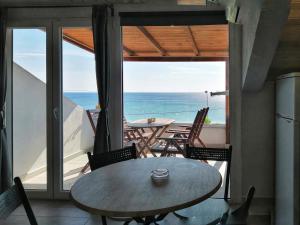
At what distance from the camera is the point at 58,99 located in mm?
3617

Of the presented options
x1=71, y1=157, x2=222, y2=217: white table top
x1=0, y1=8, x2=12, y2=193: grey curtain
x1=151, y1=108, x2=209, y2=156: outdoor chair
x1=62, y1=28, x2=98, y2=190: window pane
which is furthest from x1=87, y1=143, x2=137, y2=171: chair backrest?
x1=0, y1=8, x2=12, y2=193: grey curtain

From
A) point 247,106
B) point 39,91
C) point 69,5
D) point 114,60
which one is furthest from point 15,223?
point 247,106

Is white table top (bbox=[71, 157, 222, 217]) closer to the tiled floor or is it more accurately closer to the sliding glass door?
the tiled floor

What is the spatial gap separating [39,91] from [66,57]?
1.76ft

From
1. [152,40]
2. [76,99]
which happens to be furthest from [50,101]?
[152,40]

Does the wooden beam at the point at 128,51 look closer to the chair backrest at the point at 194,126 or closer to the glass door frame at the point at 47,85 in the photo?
the glass door frame at the point at 47,85

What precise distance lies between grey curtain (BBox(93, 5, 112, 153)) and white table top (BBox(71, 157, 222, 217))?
49.6 inches

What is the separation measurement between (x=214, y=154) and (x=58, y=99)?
6.76 ft

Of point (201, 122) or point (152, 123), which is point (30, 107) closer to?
point (152, 123)

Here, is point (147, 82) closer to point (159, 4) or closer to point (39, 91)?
point (159, 4)

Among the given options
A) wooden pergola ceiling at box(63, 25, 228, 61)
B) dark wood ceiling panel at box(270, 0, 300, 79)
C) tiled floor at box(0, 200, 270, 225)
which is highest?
wooden pergola ceiling at box(63, 25, 228, 61)

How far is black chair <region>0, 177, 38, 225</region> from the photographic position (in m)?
1.47

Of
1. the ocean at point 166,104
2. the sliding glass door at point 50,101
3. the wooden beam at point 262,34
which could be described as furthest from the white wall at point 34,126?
the wooden beam at point 262,34

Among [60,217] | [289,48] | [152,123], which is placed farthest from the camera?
[152,123]
